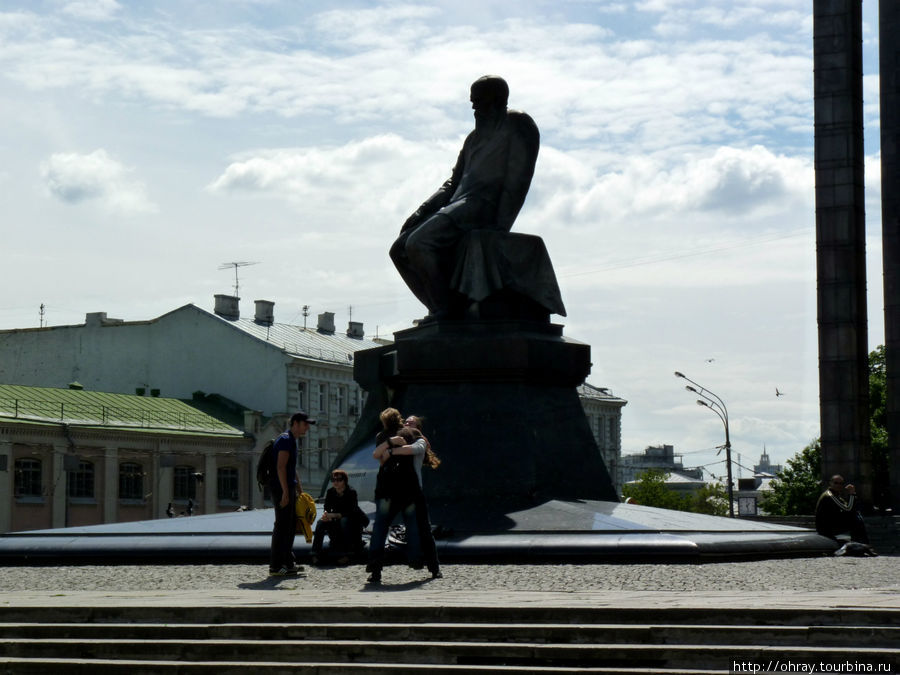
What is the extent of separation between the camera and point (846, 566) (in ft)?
46.8

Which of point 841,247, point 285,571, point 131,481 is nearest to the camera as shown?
point 285,571

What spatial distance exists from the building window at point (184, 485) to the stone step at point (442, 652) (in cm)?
5218

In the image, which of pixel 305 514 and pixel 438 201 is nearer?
pixel 305 514

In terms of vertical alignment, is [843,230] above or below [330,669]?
above

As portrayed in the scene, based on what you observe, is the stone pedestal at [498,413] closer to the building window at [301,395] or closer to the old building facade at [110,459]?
the old building facade at [110,459]

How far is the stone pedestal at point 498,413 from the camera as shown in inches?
623

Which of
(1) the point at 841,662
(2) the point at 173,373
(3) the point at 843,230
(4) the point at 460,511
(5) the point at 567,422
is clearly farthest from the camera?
(2) the point at 173,373

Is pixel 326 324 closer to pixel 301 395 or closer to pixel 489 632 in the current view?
pixel 301 395

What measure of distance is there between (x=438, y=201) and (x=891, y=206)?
64.0ft

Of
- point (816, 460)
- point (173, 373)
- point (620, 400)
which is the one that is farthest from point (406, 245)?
point (620, 400)

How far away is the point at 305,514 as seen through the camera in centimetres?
1302

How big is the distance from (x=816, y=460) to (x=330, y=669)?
53.0 m

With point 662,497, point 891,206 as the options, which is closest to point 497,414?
point 891,206

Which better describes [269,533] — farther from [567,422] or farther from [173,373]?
[173,373]
